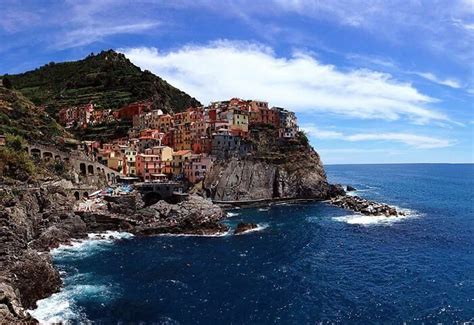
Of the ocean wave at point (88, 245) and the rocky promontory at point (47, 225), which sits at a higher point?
the rocky promontory at point (47, 225)

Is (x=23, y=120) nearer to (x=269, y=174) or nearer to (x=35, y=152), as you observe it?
(x=35, y=152)

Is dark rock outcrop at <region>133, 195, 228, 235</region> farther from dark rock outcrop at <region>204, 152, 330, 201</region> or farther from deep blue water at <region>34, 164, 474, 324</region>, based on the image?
dark rock outcrop at <region>204, 152, 330, 201</region>

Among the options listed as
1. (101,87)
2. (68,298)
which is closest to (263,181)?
(68,298)

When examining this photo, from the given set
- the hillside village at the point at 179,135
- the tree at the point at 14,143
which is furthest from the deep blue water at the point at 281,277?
the hillside village at the point at 179,135

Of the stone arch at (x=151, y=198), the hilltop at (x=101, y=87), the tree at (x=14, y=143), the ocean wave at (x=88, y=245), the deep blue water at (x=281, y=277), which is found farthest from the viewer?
the hilltop at (x=101, y=87)

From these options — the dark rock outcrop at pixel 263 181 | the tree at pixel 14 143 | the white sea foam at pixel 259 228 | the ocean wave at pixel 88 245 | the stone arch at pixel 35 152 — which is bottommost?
the ocean wave at pixel 88 245

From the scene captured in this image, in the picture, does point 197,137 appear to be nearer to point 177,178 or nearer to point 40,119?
point 177,178

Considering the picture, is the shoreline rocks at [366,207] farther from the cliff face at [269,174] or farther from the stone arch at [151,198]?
the stone arch at [151,198]

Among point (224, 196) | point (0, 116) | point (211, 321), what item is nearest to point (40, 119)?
point (0, 116)
